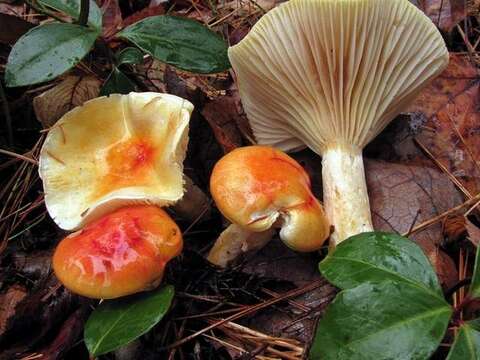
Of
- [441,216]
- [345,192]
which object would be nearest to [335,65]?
[345,192]

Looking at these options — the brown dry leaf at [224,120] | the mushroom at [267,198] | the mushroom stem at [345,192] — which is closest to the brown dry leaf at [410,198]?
the mushroom stem at [345,192]

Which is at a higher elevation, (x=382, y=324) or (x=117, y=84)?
(x=117, y=84)

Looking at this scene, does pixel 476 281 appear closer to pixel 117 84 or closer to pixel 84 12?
pixel 117 84

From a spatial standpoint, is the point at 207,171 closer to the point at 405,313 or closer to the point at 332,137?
the point at 332,137

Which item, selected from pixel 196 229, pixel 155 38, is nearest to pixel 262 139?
pixel 196 229

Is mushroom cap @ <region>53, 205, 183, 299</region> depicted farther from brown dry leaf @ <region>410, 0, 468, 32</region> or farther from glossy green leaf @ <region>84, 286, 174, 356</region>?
brown dry leaf @ <region>410, 0, 468, 32</region>
